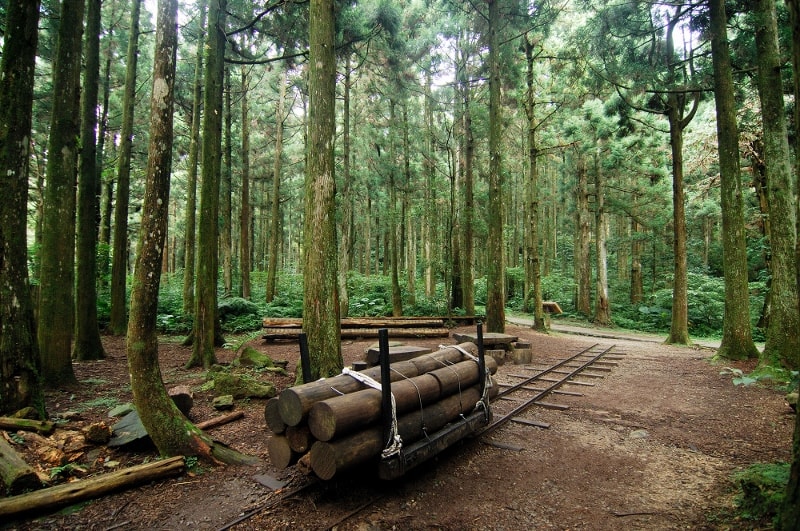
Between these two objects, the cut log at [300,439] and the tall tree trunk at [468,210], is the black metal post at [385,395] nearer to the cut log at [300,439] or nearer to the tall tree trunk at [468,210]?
the cut log at [300,439]

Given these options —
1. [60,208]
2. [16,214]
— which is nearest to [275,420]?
[16,214]

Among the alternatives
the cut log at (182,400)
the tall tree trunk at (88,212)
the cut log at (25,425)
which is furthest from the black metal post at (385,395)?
the tall tree trunk at (88,212)

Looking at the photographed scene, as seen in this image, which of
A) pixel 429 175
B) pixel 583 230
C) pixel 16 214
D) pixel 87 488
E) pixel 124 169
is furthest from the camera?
pixel 429 175

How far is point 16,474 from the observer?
11.3 feet

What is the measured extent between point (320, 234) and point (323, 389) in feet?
10.5

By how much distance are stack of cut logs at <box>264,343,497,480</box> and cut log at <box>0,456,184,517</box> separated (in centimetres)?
125

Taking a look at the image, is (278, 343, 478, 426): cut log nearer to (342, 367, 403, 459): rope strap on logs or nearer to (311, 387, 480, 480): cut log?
(342, 367, 403, 459): rope strap on logs

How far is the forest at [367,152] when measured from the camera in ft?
16.2

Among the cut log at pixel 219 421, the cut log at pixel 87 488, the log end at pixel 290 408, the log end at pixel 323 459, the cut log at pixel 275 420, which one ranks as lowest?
the cut log at pixel 219 421

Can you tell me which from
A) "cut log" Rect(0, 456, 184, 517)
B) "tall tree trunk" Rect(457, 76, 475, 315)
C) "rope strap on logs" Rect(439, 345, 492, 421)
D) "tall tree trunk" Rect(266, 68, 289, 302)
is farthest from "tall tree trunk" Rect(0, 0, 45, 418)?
"tall tree trunk" Rect(266, 68, 289, 302)

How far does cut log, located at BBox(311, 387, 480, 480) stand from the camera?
3.32 meters

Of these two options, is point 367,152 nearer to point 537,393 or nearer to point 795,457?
point 537,393

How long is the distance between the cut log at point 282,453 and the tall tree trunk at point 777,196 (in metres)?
9.62

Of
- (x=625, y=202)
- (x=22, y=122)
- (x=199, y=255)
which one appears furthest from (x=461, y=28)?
(x=22, y=122)
